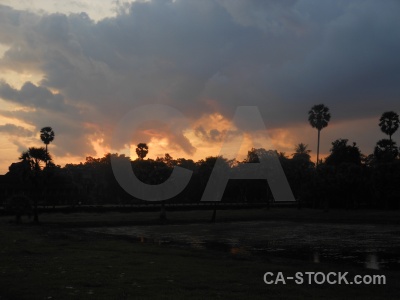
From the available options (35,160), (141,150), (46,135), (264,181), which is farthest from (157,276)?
(141,150)

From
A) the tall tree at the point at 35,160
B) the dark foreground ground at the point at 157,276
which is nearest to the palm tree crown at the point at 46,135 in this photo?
the tall tree at the point at 35,160

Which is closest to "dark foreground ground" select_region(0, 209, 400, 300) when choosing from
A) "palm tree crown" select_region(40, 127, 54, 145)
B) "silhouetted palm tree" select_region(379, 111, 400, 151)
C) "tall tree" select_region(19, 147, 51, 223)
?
"tall tree" select_region(19, 147, 51, 223)

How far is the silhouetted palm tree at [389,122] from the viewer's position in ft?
369

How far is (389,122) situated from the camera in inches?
4454

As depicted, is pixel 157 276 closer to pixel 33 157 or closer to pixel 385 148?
pixel 33 157

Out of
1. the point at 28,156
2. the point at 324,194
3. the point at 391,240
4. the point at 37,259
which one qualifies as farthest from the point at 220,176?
the point at 37,259

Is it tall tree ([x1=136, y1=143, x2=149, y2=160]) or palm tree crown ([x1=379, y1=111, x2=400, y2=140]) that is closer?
palm tree crown ([x1=379, y1=111, x2=400, y2=140])

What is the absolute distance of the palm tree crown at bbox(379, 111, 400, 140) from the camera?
11241 centimetres

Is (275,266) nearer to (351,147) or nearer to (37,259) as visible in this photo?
(37,259)

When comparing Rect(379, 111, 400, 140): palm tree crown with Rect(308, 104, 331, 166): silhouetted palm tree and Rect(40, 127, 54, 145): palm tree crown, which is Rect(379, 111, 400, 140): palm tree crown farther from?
Rect(40, 127, 54, 145): palm tree crown

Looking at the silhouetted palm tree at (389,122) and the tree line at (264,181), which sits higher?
the silhouetted palm tree at (389,122)

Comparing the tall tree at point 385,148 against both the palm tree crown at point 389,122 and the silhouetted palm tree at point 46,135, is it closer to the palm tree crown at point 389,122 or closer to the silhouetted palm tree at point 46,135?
the palm tree crown at point 389,122

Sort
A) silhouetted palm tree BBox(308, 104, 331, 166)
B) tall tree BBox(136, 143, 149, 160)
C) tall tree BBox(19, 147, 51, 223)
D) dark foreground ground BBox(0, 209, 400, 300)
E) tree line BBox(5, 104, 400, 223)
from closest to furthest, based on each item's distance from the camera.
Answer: dark foreground ground BBox(0, 209, 400, 300)
tall tree BBox(19, 147, 51, 223)
tree line BBox(5, 104, 400, 223)
silhouetted palm tree BBox(308, 104, 331, 166)
tall tree BBox(136, 143, 149, 160)

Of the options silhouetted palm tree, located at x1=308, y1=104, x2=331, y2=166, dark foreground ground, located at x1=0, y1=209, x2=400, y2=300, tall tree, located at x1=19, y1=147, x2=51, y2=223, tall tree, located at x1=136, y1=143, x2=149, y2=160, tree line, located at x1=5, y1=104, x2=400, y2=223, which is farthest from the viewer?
tall tree, located at x1=136, y1=143, x2=149, y2=160
